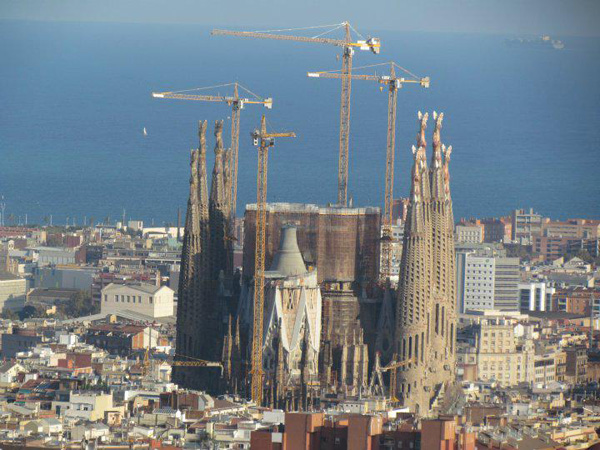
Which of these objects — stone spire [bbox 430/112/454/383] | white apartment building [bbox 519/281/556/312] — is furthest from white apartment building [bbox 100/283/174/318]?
stone spire [bbox 430/112/454/383]

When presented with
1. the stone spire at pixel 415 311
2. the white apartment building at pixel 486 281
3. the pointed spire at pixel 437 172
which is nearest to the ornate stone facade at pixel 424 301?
the stone spire at pixel 415 311

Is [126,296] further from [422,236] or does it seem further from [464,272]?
[422,236]

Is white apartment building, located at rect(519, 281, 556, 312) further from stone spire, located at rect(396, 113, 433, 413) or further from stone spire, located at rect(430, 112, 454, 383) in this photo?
stone spire, located at rect(396, 113, 433, 413)

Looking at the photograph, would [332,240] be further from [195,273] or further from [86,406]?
[86,406]

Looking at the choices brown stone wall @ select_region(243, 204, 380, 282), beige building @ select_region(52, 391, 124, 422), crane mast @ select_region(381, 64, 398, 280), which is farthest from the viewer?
crane mast @ select_region(381, 64, 398, 280)

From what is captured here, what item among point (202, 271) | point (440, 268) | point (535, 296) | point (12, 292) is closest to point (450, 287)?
point (440, 268)

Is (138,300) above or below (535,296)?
below
